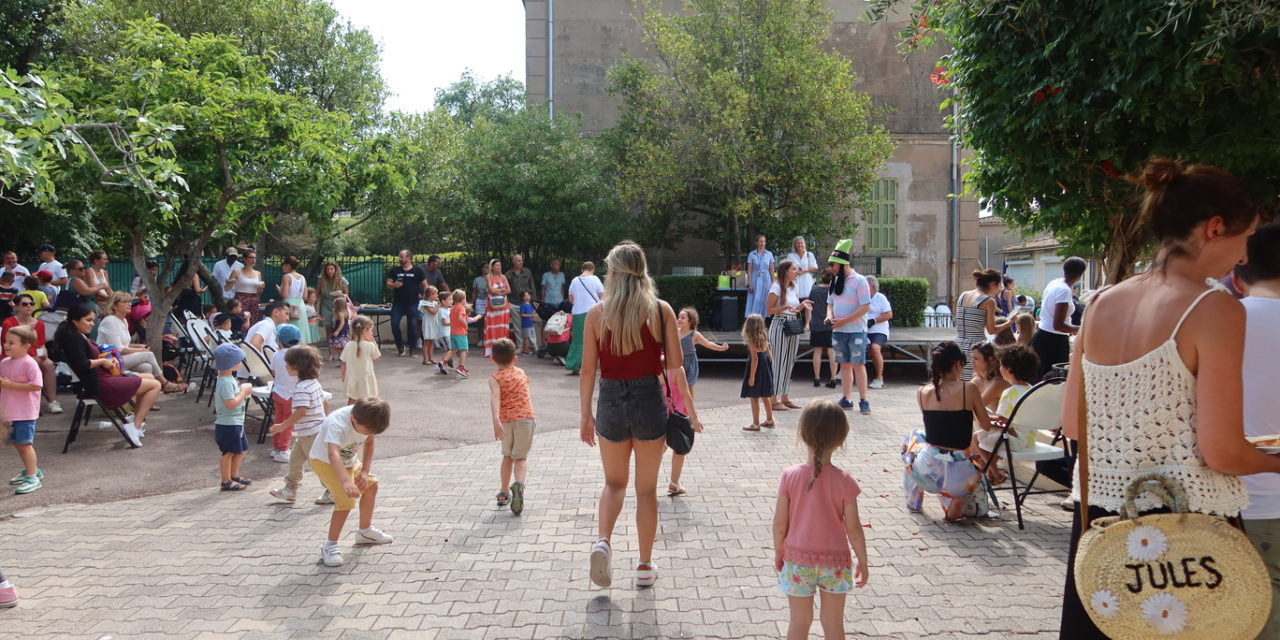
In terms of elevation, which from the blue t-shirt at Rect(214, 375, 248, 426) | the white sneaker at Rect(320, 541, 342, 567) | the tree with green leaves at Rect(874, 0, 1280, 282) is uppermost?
the tree with green leaves at Rect(874, 0, 1280, 282)

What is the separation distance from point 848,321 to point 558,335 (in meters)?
6.11

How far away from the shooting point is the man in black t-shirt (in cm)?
1584

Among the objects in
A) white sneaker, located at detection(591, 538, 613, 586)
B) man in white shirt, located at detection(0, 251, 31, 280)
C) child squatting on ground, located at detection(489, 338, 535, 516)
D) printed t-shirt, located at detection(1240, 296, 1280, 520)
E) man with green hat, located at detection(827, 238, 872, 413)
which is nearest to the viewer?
printed t-shirt, located at detection(1240, 296, 1280, 520)

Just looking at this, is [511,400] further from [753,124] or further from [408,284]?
[753,124]

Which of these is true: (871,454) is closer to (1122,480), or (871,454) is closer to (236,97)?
(1122,480)

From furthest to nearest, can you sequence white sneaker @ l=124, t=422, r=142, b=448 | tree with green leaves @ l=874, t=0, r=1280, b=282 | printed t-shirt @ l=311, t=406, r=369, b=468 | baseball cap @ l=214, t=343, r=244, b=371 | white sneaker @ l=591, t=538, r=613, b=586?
1. white sneaker @ l=124, t=422, r=142, b=448
2. baseball cap @ l=214, t=343, r=244, b=371
3. printed t-shirt @ l=311, t=406, r=369, b=468
4. white sneaker @ l=591, t=538, r=613, b=586
5. tree with green leaves @ l=874, t=0, r=1280, b=282

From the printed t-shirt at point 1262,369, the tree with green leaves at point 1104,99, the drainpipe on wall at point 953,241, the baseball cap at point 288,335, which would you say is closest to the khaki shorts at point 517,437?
the tree with green leaves at point 1104,99

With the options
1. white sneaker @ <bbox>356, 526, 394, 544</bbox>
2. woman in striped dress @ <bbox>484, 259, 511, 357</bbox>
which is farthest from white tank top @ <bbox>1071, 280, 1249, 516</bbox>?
woman in striped dress @ <bbox>484, 259, 511, 357</bbox>

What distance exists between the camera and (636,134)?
2116 centimetres

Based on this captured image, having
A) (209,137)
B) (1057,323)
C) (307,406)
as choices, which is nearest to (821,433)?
(307,406)

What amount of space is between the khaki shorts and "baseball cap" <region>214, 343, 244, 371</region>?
2663 millimetres

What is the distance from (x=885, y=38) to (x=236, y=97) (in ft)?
58.4

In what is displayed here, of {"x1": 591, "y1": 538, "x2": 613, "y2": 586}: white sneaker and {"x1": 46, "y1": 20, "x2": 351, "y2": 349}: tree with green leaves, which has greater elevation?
{"x1": 46, "y1": 20, "x2": 351, "y2": 349}: tree with green leaves

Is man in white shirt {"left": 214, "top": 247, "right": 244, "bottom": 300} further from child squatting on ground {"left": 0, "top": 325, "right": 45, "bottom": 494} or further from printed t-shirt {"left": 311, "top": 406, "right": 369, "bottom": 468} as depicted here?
printed t-shirt {"left": 311, "top": 406, "right": 369, "bottom": 468}
